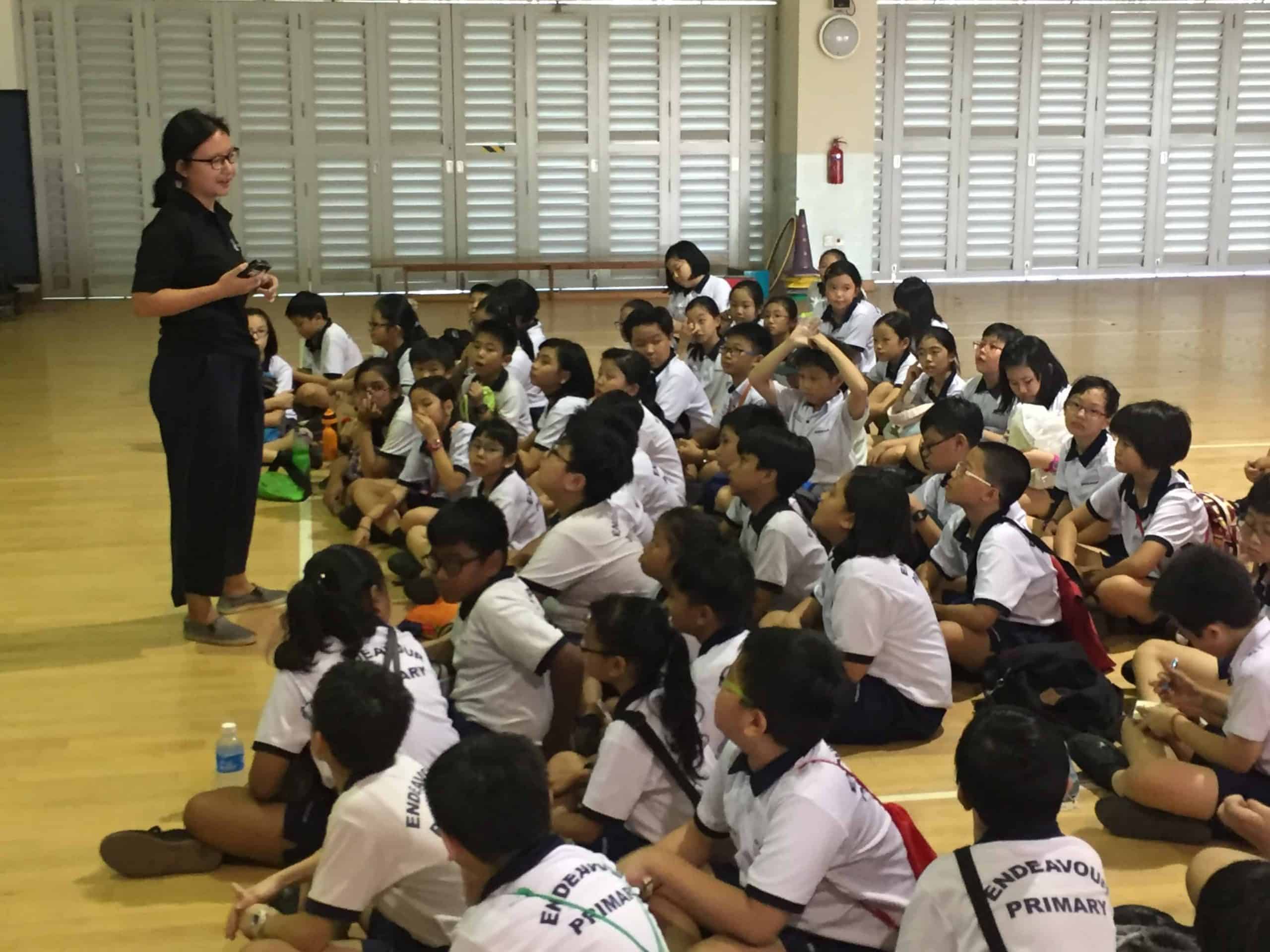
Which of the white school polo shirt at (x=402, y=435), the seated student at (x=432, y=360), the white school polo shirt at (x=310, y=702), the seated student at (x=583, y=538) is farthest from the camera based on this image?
the seated student at (x=432, y=360)

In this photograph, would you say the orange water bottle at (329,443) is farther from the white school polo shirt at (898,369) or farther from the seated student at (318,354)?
the white school polo shirt at (898,369)

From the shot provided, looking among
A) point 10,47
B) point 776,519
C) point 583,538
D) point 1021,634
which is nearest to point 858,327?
point 776,519

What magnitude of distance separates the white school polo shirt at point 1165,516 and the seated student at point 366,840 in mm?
2449

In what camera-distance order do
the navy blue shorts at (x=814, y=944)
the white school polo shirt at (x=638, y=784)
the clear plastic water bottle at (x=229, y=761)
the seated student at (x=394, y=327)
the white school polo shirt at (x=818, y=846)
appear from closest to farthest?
the white school polo shirt at (x=818, y=846) → the navy blue shorts at (x=814, y=944) → the white school polo shirt at (x=638, y=784) → the clear plastic water bottle at (x=229, y=761) → the seated student at (x=394, y=327)

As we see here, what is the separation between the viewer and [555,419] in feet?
16.9

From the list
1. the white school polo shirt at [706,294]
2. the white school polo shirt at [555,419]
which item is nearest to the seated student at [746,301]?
the white school polo shirt at [706,294]

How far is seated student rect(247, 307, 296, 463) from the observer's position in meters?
6.21

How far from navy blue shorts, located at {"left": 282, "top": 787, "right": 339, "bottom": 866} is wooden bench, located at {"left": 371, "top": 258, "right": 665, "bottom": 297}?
29.6 feet

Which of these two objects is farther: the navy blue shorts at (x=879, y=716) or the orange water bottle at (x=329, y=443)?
the orange water bottle at (x=329, y=443)

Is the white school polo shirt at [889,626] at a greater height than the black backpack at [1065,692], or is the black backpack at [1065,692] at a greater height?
the white school polo shirt at [889,626]

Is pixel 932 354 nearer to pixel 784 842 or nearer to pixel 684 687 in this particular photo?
pixel 684 687

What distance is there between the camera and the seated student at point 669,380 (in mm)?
5777

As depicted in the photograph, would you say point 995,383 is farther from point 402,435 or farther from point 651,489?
point 402,435

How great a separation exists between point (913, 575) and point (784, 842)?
133 cm
